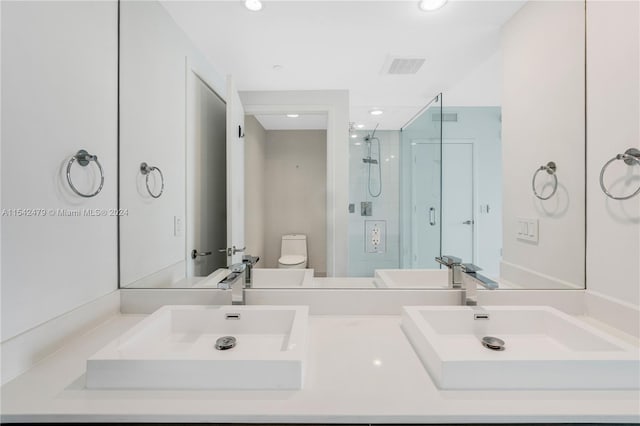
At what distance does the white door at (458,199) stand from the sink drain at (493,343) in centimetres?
35

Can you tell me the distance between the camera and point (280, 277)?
4.43ft

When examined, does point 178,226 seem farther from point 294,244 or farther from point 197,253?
point 294,244

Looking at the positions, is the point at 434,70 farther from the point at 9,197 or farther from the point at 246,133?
the point at 9,197

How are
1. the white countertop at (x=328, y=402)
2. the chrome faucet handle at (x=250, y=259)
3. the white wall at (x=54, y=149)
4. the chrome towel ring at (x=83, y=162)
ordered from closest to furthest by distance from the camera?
the white countertop at (x=328, y=402) < the white wall at (x=54, y=149) < the chrome towel ring at (x=83, y=162) < the chrome faucet handle at (x=250, y=259)

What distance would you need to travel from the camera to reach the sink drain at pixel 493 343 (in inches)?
41.0

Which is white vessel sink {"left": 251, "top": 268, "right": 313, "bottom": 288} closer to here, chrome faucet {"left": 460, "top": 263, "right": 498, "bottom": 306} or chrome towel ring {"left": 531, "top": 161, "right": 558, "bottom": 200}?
chrome faucet {"left": 460, "top": 263, "right": 498, "bottom": 306}

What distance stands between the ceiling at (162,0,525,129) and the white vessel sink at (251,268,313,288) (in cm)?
74

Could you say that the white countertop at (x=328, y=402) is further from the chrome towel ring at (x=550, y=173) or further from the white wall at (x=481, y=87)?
the white wall at (x=481, y=87)

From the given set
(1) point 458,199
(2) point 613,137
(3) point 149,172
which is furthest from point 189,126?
(2) point 613,137

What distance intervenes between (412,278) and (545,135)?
2.81ft

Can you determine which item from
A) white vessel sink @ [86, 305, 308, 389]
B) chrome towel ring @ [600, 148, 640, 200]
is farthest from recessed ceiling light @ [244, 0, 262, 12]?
chrome towel ring @ [600, 148, 640, 200]

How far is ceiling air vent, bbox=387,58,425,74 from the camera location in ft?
4.41

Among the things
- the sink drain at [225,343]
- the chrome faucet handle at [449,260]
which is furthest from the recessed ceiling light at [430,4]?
the sink drain at [225,343]

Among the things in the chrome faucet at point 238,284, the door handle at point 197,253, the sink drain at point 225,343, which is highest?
the door handle at point 197,253
